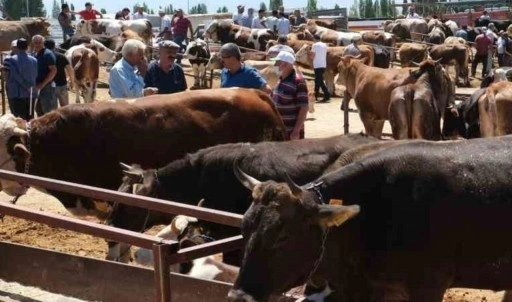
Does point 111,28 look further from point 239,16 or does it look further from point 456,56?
point 456,56

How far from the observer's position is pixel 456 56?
26188 mm

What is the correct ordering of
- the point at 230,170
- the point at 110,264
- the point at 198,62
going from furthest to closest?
the point at 198,62
the point at 230,170
the point at 110,264

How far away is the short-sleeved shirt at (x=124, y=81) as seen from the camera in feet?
29.6

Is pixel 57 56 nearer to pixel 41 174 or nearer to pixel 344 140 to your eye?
pixel 41 174

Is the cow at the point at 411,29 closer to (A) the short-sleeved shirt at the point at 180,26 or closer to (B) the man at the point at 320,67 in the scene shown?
(A) the short-sleeved shirt at the point at 180,26

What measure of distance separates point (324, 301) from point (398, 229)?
64cm

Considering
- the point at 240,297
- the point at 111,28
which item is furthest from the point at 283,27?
the point at 240,297

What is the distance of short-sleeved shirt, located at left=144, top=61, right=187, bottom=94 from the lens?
355 inches

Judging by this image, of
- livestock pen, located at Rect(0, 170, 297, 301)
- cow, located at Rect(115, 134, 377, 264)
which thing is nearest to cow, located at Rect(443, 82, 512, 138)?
cow, located at Rect(115, 134, 377, 264)

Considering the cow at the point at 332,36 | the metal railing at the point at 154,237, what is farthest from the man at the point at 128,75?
the cow at the point at 332,36

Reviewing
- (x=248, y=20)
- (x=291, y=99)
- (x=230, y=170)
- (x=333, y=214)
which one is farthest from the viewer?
(x=248, y=20)

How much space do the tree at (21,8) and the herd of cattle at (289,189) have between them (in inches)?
1530

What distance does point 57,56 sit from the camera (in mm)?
14023

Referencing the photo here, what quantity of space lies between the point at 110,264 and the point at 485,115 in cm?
733
